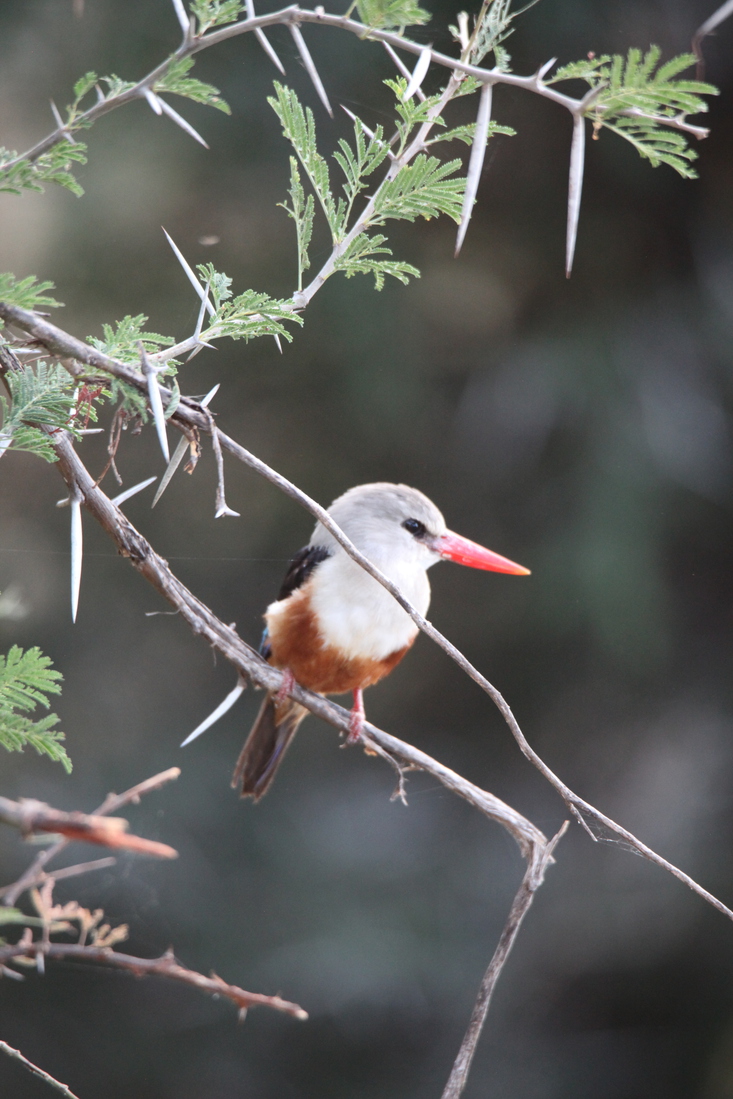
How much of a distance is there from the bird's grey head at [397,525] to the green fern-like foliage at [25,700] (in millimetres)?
1024

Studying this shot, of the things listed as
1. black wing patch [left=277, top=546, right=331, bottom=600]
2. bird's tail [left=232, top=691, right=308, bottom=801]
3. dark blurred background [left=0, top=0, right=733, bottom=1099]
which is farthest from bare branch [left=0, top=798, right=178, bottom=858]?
dark blurred background [left=0, top=0, right=733, bottom=1099]

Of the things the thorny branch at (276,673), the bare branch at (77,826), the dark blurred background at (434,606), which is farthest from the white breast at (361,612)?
the dark blurred background at (434,606)

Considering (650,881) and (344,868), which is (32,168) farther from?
(650,881)

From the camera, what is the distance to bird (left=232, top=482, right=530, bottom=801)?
5.77ft

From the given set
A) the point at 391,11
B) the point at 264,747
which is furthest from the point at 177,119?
the point at 264,747

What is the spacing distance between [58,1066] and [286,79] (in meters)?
3.51

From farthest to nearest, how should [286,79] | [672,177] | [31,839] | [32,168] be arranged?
1. [672,177]
2. [286,79]
3. [32,168]
4. [31,839]

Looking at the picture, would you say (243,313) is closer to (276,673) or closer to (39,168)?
(39,168)

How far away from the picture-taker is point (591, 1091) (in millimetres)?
3266

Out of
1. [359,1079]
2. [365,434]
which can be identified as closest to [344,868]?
[359,1079]

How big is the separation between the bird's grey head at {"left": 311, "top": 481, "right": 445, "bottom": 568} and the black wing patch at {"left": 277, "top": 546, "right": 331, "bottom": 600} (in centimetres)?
3

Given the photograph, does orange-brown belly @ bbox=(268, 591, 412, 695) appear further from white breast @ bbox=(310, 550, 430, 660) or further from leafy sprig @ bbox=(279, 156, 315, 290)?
leafy sprig @ bbox=(279, 156, 315, 290)

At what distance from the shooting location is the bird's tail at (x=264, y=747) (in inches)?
80.0

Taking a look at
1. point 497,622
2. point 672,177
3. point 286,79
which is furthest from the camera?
point 497,622
